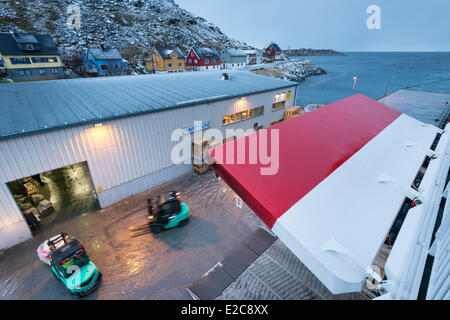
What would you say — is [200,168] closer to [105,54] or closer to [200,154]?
[200,154]

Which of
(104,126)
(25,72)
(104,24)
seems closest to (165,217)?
(104,126)

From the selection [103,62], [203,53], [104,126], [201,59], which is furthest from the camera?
[203,53]

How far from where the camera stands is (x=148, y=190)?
1238 centimetres

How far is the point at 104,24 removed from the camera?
2977 inches

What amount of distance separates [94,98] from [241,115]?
1051 cm

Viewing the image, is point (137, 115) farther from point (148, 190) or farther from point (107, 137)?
point (148, 190)

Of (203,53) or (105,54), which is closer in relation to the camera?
(105,54)

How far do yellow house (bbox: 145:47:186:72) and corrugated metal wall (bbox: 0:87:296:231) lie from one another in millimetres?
48028

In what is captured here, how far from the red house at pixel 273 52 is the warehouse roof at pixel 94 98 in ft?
276

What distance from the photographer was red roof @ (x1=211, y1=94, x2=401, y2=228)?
16.1 ft

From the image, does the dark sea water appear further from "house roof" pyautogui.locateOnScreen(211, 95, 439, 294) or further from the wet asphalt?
the wet asphalt

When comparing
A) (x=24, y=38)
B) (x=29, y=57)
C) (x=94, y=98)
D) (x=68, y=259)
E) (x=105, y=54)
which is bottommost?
(x=68, y=259)

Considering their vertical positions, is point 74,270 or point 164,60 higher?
point 164,60
